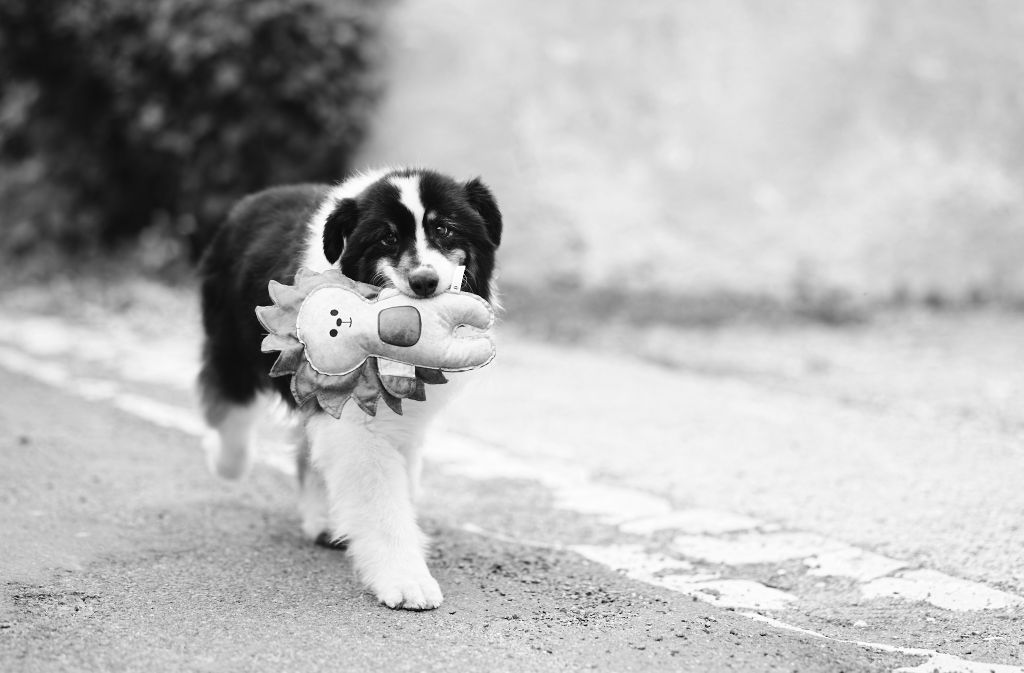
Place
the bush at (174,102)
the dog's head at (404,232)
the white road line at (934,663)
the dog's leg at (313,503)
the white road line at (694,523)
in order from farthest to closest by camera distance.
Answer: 1. the bush at (174,102)
2. the white road line at (694,523)
3. the dog's leg at (313,503)
4. the dog's head at (404,232)
5. the white road line at (934,663)

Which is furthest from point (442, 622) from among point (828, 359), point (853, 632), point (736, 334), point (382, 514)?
point (736, 334)

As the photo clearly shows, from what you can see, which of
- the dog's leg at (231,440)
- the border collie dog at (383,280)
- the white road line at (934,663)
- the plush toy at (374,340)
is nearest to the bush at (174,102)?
the dog's leg at (231,440)

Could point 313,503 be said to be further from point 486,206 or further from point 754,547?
point 754,547

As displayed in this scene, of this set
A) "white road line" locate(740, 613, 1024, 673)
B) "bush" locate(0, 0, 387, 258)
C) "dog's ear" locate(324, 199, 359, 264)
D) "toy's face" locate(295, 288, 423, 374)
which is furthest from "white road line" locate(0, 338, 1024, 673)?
"bush" locate(0, 0, 387, 258)

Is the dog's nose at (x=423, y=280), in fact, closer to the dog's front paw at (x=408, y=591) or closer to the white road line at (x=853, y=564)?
the dog's front paw at (x=408, y=591)

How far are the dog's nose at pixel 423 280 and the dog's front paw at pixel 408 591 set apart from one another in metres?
0.94

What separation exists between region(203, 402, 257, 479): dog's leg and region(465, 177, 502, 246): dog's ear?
1428mm

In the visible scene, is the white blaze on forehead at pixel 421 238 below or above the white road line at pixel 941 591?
above

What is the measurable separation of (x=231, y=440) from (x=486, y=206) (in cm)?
167

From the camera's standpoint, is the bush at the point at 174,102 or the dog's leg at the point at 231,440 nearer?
the dog's leg at the point at 231,440

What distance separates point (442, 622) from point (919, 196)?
7517mm

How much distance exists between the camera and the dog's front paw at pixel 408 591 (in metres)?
3.66

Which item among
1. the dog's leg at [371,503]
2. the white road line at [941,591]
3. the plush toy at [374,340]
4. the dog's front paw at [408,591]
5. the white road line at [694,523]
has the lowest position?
the white road line at [694,523]

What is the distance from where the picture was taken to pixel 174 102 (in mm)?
10727
